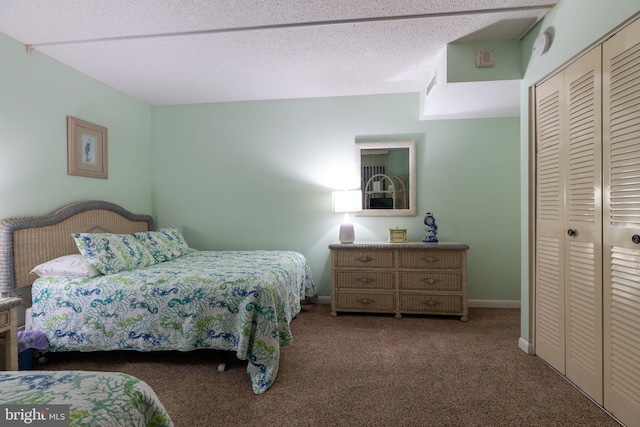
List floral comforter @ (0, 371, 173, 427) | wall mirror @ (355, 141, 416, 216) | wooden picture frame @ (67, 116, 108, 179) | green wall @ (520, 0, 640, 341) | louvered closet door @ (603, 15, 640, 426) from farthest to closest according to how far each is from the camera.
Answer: wall mirror @ (355, 141, 416, 216), wooden picture frame @ (67, 116, 108, 179), green wall @ (520, 0, 640, 341), louvered closet door @ (603, 15, 640, 426), floral comforter @ (0, 371, 173, 427)

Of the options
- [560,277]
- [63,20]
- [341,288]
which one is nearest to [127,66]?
[63,20]

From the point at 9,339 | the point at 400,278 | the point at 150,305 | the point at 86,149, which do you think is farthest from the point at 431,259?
the point at 86,149

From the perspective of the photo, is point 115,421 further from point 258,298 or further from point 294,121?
point 294,121

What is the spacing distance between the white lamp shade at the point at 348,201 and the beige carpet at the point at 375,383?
1260 mm

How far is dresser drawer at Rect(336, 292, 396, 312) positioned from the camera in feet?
10.8

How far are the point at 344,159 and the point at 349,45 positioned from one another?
1373 mm

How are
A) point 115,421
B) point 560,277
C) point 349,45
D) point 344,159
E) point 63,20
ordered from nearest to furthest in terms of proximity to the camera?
point 115,421
point 560,277
point 63,20
point 349,45
point 344,159

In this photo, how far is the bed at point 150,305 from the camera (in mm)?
2082

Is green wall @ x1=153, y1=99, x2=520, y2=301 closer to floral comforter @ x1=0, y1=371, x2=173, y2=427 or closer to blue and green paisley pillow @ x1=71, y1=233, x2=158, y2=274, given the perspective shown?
blue and green paisley pillow @ x1=71, y1=233, x2=158, y2=274

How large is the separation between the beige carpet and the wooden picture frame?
1.60m

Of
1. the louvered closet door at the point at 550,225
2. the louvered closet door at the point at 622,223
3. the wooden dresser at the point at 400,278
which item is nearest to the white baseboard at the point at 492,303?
the wooden dresser at the point at 400,278

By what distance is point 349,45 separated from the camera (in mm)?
2613

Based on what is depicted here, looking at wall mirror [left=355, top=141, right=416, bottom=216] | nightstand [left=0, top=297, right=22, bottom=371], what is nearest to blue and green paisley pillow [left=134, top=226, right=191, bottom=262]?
nightstand [left=0, top=297, right=22, bottom=371]

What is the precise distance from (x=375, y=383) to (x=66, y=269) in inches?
89.9
